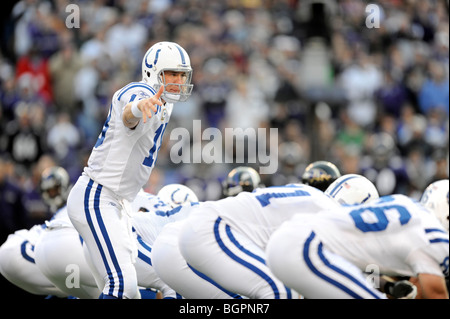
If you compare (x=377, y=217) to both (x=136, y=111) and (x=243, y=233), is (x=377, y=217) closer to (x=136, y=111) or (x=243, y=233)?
(x=243, y=233)

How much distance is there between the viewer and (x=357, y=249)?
563 centimetres

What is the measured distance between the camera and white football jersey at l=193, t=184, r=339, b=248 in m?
6.11

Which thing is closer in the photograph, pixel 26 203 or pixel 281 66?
pixel 26 203

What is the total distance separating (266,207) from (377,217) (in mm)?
883

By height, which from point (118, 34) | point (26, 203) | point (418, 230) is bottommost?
point (26, 203)

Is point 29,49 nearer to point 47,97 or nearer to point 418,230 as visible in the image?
point 47,97

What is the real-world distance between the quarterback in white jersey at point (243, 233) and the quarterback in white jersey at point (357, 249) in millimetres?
428

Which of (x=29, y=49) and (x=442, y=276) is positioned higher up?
(x=29, y=49)

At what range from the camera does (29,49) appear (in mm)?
15672

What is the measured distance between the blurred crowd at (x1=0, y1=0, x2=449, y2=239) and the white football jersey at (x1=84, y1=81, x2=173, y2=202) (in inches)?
223

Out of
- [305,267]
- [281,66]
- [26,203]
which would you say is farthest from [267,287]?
[281,66]

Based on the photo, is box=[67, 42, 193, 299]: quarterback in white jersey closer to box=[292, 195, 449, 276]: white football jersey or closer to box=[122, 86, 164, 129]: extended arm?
box=[122, 86, 164, 129]: extended arm

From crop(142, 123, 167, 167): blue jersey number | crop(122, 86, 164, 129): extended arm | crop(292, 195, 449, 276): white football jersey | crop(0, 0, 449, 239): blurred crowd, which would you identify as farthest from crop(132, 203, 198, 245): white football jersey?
crop(0, 0, 449, 239): blurred crowd
